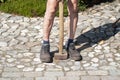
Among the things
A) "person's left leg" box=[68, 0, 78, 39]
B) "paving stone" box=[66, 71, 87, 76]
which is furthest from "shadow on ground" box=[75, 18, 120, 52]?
"paving stone" box=[66, 71, 87, 76]

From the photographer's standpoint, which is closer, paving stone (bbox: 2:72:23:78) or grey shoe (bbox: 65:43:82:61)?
paving stone (bbox: 2:72:23:78)

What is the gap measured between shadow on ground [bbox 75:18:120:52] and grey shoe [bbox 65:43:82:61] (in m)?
0.24

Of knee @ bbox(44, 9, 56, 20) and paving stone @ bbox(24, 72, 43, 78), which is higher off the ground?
knee @ bbox(44, 9, 56, 20)

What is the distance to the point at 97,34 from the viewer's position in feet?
19.4

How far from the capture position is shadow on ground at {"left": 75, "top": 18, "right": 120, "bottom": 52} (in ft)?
18.5

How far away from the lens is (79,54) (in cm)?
514

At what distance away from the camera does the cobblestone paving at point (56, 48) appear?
4.74 meters

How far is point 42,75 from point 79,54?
0.70 metres

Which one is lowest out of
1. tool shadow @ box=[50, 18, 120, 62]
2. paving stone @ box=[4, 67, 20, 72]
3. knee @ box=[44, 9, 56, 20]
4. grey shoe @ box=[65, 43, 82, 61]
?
paving stone @ box=[4, 67, 20, 72]

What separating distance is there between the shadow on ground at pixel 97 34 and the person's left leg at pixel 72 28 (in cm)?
26

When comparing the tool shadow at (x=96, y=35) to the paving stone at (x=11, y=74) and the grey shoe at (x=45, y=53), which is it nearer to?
the grey shoe at (x=45, y=53)

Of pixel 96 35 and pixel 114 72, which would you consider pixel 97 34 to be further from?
pixel 114 72

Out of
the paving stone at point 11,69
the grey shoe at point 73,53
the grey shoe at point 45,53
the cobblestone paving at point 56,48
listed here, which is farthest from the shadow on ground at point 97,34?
the paving stone at point 11,69

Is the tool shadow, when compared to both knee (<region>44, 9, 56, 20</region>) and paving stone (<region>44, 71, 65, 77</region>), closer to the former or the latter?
paving stone (<region>44, 71, 65, 77</region>)
